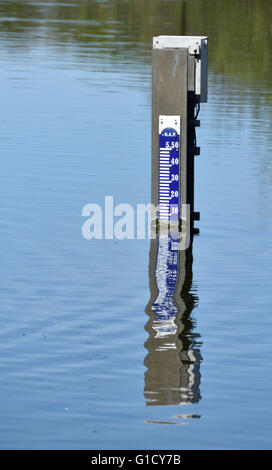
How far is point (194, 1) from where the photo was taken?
72.8 m

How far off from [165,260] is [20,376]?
475cm

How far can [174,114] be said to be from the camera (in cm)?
1467

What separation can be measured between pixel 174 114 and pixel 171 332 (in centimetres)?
423

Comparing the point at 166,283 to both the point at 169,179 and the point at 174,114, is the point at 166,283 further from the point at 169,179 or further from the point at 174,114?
the point at 174,114

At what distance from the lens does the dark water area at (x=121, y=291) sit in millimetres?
8891

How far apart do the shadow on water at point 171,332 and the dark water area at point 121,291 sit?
1.0 inches

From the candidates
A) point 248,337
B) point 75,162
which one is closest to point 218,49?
point 75,162

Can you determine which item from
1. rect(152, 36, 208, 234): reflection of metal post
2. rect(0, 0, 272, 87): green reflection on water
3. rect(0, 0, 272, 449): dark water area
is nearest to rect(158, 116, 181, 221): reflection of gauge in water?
rect(152, 36, 208, 234): reflection of metal post

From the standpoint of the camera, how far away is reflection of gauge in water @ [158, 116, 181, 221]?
14.7 m

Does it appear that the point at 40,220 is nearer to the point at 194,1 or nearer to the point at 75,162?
the point at 75,162

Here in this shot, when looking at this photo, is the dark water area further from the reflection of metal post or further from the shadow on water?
the reflection of metal post

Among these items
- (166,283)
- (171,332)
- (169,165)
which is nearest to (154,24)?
(169,165)
